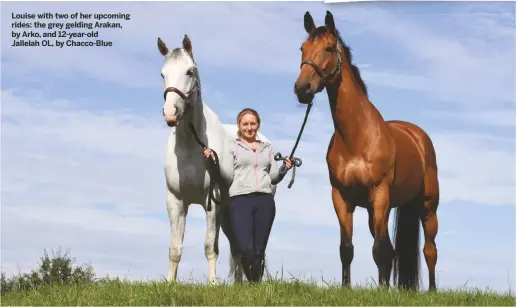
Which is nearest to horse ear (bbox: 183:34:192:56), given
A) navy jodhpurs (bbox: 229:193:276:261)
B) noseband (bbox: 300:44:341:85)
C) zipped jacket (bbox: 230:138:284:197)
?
zipped jacket (bbox: 230:138:284:197)

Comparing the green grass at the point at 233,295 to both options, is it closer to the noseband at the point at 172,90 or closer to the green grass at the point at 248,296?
the green grass at the point at 248,296

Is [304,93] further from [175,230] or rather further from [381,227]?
[175,230]

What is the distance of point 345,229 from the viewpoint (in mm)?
9258

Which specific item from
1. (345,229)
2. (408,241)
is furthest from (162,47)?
(408,241)

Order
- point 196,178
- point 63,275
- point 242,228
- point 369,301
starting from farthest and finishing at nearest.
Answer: point 63,275 < point 196,178 < point 242,228 < point 369,301

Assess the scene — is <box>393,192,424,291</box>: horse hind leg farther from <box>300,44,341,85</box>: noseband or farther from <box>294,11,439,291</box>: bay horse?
<box>300,44,341,85</box>: noseband

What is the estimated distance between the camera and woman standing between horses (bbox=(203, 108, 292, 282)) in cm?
911

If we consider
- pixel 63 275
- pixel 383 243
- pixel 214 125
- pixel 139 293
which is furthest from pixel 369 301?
pixel 63 275

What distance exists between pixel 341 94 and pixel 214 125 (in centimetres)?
188

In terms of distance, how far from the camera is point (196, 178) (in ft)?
32.3

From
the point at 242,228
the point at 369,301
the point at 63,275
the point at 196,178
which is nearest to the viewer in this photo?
the point at 369,301

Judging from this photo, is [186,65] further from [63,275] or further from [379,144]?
[63,275]

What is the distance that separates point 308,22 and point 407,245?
148 inches

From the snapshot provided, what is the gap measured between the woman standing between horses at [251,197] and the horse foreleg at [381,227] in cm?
119
